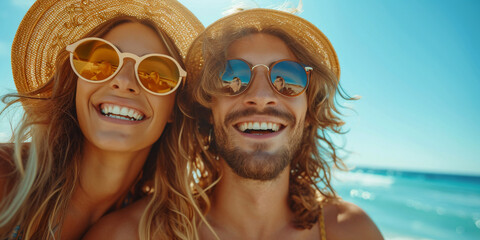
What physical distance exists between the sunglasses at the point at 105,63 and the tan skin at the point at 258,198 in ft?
2.07

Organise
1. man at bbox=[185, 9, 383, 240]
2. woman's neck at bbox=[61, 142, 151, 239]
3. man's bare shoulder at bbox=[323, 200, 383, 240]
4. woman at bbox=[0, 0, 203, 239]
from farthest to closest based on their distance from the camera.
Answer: man's bare shoulder at bbox=[323, 200, 383, 240]
man at bbox=[185, 9, 383, 240]
woman's neck at bbox=[61, 142, 151, 239]
woman at bbox=[0, 0, 203, 239]

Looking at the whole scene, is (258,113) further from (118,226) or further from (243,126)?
(118,226)

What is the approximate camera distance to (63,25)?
8.09ft

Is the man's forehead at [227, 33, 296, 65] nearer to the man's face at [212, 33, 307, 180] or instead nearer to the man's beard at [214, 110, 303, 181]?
→ the man's face at [212, 33, 307, 180]

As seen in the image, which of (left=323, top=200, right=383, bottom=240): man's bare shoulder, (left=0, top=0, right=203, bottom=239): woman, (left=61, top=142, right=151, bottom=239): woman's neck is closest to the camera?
(left=0, top=0, right=203, bottom=239): woman

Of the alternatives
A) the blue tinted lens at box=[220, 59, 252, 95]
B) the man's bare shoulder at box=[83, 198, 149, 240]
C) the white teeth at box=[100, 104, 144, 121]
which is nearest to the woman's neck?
the man's bare shoulder at box=[83, 198, 149, 240]

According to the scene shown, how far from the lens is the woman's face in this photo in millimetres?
2051

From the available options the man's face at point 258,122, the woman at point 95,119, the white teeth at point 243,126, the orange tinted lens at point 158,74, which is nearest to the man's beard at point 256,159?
the man's face at point 258,122

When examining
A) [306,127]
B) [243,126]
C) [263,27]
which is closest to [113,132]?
[243,126]

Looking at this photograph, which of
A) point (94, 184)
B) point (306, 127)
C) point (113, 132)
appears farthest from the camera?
point (306, 127)

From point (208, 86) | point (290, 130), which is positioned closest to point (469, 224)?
point (290, 130)

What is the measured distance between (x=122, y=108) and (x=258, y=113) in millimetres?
1115

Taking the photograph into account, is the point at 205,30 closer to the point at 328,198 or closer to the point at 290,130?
the point at 290,130

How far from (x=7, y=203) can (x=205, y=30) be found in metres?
2.02
